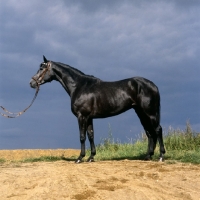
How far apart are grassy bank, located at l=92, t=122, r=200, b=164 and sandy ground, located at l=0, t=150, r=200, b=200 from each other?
11.2ft

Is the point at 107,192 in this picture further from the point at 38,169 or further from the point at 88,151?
the point at 88,151

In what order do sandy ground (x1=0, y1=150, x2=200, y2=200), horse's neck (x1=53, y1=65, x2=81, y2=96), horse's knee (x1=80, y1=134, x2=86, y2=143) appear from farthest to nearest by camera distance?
1. horse's neck (x1=53, y1=65, x2=81, y2=96)
2. horse's knee (x1=80, y1=134, x2=86, y2=143)
3. sandy ground (x1=0, y1=150, x2=200, y2=200)

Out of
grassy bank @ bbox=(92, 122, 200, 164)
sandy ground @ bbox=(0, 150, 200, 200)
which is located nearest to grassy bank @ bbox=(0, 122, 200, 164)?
grassy bank @ bbox=(92, 122, 200, 164)

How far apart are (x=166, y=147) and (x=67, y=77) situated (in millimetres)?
5029

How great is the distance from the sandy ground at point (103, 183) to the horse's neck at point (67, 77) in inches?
116

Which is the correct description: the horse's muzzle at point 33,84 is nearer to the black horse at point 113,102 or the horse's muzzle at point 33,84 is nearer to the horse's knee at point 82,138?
the black horse at point 113,102

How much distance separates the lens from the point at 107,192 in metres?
7.00

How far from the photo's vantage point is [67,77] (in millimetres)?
11844

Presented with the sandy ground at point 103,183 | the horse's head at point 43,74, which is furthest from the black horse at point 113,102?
the sandy ground at point 103,183

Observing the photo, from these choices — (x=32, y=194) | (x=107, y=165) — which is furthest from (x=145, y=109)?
(x=32, y=194)

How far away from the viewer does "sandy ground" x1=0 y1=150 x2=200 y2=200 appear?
695cm

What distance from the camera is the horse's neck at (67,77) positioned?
11742 mm

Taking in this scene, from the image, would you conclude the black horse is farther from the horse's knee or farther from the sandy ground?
the sandy ground

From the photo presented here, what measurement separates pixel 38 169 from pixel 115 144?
745 cm
